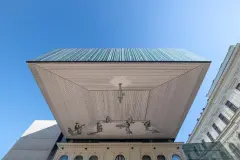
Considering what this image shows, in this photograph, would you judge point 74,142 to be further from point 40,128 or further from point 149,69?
point 149,69

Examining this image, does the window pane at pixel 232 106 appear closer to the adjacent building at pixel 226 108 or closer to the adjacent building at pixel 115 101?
the adjacent building at pixel 226 108

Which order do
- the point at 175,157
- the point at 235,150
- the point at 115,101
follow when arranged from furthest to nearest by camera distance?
1. the point at 235,150
2. the point at 175,157
3. the point at 115,101

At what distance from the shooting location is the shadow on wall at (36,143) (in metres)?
19.2

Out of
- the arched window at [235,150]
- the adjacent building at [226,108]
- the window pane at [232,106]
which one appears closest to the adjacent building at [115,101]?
the adjacent building at [226,108]

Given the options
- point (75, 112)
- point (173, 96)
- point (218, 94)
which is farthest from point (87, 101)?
point (218, 94)

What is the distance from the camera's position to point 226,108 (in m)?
23.5

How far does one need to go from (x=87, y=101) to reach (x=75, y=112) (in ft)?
6.47

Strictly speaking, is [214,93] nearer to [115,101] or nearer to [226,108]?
[226,108]

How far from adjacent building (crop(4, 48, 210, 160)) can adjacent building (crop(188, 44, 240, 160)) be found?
758 centimetres

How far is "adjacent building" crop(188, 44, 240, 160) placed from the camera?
831 inches

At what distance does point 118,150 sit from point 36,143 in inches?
403

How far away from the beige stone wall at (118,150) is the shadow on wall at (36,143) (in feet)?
9.28

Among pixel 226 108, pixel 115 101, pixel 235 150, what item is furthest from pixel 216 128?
pixel 115 101

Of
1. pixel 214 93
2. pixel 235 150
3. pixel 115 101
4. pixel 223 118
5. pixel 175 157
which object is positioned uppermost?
pixel 214 93
